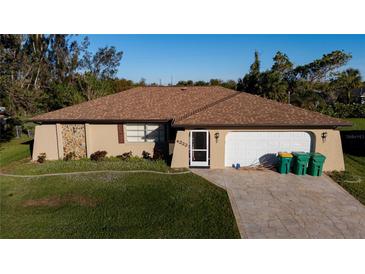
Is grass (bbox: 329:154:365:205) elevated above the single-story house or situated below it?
below

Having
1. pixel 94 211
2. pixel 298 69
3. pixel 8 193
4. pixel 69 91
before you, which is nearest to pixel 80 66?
pixel 69 91

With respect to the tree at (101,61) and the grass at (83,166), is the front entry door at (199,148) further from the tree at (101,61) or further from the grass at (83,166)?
the tree at (101,61)

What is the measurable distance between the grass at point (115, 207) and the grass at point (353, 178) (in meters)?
5.27

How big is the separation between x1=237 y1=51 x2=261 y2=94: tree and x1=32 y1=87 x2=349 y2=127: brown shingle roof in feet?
43.3

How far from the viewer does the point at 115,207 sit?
8.52m

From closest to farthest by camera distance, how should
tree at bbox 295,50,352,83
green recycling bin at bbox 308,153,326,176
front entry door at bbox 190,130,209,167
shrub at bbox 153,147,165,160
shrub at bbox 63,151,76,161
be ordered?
green recycling bin at bbox 308,153,326,176 < front entry door at bbox 190,130,209,167 < shrub at bbox 153,147,165,160 < shrub at bbox 63,151,76,161 < tree at bbox 295,50,352,83

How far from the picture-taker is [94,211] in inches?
326

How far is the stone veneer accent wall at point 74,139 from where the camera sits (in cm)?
1462

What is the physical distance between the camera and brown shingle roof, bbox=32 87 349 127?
12000 mm

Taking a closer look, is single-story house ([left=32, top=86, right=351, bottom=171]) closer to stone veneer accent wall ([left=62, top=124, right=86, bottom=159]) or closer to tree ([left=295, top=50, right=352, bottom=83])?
stone veneer accent wall ([left=62, top=124, right=86, bottom=159])

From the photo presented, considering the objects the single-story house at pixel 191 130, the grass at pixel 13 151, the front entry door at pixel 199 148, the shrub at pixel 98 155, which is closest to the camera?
the single-story house at pixel 191 130

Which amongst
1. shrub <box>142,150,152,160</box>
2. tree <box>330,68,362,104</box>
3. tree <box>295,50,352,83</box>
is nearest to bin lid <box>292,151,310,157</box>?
shrub <box>142,150,152,160</box>

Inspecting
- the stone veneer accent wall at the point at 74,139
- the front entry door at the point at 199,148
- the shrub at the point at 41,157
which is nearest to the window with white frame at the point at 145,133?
the front entry door at the point at 199,148

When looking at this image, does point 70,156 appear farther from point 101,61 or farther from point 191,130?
point 101,61
